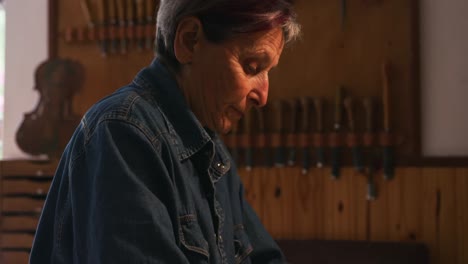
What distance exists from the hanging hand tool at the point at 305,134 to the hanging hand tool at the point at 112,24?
0.92 m

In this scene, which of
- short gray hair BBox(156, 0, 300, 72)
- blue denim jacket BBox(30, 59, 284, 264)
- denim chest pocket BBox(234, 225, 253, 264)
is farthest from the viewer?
denim chest pocket BBox(234, 225, 253, 264)

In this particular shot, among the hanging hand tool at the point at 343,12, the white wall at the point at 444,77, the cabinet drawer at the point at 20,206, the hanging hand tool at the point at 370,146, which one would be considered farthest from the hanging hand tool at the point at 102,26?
the white wall at the point at 444,77

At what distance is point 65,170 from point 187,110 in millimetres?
194

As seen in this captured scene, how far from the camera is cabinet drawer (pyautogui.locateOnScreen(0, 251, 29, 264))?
2.35 m

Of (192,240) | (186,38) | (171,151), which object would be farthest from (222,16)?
(192,240)

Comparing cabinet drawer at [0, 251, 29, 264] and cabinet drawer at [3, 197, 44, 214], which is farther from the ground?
cabinet drawer at [3, 197, 44, 214]

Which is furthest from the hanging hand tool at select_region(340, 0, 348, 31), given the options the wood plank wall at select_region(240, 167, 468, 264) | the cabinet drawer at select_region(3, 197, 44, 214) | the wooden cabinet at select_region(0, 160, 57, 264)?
the cabinet drawer at select_region(3, 197, 44, 214)

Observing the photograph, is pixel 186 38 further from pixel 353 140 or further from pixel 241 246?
pixel 353 140

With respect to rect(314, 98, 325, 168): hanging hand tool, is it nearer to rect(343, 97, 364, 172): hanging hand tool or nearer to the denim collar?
rect(343, 97, 364, 172): hanging hand tool

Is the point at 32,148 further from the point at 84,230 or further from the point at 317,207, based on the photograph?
the point at 84,230

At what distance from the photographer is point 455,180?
2.15 meters

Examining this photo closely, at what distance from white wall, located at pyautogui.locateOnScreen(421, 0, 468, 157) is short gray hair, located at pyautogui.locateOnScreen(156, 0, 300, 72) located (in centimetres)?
152

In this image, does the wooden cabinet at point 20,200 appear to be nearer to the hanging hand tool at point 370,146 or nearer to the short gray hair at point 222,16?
the hanging hand tool at point 370,146

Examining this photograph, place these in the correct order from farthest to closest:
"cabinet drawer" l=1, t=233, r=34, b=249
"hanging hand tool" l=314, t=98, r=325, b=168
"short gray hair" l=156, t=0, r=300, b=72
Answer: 1. "cabinet drawer" l=1, t=233, r=34, b=249
2. "hanging hand tool" l=314, t=98, r=325, b=168
3. "short gray hair" l=156, t=0, r=300, b=72
